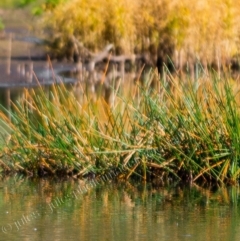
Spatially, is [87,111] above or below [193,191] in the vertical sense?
above

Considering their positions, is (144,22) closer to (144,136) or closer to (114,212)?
(144,136)

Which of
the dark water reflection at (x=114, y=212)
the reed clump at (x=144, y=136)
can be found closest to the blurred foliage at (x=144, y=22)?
the reed clump at (x=144, y=136)

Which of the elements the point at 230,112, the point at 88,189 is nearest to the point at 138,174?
the point at 88,189

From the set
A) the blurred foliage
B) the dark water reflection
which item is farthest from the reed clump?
the blurred foliage

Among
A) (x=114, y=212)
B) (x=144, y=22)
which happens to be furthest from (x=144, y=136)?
(x=144, y=22)

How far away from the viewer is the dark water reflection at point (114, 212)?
6.38m

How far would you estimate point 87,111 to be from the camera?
344 inches

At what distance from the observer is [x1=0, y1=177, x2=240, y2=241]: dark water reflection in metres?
6.38

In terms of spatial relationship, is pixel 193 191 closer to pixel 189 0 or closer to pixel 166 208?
pixel 166 208

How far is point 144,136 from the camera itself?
8336 millimetres

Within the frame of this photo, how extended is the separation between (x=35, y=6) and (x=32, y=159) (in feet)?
61.6

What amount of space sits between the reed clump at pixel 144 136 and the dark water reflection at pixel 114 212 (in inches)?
8.5

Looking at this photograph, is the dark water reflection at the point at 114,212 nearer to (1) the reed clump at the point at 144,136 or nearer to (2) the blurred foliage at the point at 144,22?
(1) the reed clump at the point at 144,136

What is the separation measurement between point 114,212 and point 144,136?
1.31 meters
